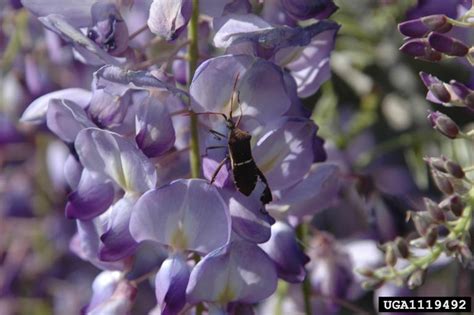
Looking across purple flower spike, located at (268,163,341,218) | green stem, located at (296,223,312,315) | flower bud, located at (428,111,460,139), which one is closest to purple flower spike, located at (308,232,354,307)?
green stem, located at (296,223,312,315)

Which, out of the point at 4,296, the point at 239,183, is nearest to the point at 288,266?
the point at 239,183

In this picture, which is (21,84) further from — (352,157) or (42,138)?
(352,157)

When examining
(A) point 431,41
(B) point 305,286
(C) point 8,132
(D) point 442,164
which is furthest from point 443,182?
(C) point 8,132

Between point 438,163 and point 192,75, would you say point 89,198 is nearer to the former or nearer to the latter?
point 192,75

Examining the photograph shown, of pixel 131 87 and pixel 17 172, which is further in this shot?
pixel 17 172

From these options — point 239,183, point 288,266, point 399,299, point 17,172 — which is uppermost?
point 239,183

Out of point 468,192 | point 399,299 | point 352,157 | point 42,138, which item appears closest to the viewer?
point 468,192

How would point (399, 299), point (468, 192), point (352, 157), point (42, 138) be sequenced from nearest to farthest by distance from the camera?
point (468, 192), point (399, 299), point (352, 157), point (42, 138)

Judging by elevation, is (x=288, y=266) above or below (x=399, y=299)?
above
